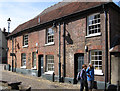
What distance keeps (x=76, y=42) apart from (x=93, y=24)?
206 centimetres

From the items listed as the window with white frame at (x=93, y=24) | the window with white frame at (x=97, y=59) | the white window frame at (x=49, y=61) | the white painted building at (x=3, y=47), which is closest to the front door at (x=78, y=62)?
the window with white frame at (x=97, y=59)

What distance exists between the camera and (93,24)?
11.2 metres

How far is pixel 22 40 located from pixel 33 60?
3828 mm

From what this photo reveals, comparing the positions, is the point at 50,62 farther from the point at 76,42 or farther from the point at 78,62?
the point at 76,42

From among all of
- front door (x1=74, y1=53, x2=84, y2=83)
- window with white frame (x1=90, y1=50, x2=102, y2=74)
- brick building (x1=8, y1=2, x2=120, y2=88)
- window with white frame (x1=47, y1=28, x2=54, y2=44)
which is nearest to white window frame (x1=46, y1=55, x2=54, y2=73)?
brick building (x1=8, y1=2, x2=120, y2=88)

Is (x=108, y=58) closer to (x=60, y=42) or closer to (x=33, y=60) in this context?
(x=60, y=42)

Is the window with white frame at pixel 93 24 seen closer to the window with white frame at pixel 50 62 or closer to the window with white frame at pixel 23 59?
the window with white frame at pixel 50 62

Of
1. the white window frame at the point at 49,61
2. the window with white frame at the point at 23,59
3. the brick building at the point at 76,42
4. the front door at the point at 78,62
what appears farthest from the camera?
the window with white frame at the point at 23,59

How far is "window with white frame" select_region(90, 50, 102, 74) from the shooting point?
10541 millimetres

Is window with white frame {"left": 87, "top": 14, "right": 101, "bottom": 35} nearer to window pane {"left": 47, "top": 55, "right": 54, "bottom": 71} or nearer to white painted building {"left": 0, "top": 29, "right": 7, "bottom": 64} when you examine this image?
window pane {"left": 47, "top": 55, "right": 54, "bottom": 71}

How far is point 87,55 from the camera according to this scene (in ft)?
36.6

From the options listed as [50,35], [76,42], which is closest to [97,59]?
[76,42]

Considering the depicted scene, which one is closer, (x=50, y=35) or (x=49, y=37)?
(x=50, y=35)

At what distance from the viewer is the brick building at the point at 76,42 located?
401 inches
